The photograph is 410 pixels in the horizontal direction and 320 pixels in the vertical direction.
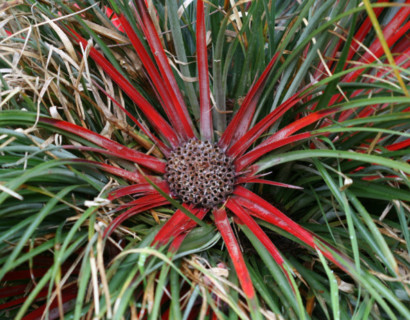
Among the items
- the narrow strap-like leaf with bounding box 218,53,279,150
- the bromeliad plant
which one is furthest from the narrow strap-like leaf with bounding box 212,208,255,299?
the narrow strap-like leaf with bounding box 218,53,279,150

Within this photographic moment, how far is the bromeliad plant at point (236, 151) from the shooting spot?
0.50m

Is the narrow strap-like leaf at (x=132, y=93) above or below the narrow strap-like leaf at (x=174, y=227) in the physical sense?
above

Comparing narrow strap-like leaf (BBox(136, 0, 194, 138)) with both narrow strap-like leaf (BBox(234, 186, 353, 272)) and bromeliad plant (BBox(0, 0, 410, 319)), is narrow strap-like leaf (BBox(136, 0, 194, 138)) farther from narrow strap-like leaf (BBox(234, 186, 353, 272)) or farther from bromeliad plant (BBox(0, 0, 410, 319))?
narrow strap-like leaf (BBox(234, 186, 353, 272))

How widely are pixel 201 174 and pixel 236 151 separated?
0.07 meters

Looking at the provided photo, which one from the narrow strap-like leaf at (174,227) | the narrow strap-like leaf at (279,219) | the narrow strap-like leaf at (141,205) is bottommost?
the narrow strap-like leaf at (279,219)

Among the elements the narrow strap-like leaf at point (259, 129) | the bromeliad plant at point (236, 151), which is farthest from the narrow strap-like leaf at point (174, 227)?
the narrow strap-like leaf at point (259, 129)

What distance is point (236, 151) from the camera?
0.63 metres

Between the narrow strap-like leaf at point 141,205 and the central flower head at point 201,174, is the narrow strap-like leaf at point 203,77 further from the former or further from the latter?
the narrow strap-like leaf at point 141,205

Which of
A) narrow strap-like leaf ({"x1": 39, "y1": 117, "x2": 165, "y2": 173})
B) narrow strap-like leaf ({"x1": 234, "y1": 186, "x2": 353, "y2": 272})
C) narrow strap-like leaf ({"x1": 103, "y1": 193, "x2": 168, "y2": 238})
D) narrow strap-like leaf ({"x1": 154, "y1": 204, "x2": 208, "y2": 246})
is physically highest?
narrow strap-like leaf ({"x1": 39, "y1": 117, "x2": 165, "y2": 173})

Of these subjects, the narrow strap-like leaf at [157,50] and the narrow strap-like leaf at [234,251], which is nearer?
the narrow strap-like leaf at [234,251]

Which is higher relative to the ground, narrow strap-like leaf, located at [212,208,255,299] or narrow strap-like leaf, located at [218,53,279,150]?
narrow strap-like leaf, located at [218,53,279,150]

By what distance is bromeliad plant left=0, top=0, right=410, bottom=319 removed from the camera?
0.50m

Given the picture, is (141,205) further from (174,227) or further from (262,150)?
(262,150)

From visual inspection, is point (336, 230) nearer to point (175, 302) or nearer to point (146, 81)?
point (175, 302)
